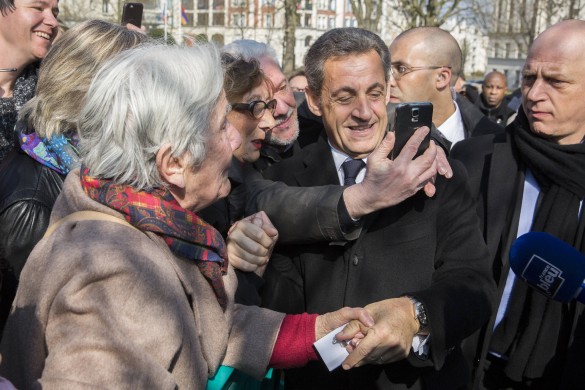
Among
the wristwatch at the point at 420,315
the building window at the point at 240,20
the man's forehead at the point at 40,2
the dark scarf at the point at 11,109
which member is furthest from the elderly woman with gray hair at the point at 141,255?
the building window at the point at 240,20

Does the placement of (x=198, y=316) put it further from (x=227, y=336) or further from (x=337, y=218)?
(x=337, y=218)

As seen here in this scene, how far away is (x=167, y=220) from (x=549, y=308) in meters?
1.87

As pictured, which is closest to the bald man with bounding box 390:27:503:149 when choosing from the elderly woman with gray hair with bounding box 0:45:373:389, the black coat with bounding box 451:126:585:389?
the black coat with bounding box 451:126:585:389

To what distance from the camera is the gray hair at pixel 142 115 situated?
6.67 ft

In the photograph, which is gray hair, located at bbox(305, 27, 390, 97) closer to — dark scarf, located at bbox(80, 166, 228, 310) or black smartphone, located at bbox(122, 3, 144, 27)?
dark scarf, located at bbox(80, 166, 228, 310)

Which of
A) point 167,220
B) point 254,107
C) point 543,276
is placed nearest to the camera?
point 167,220

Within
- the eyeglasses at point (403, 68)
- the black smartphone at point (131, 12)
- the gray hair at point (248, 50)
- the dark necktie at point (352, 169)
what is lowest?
the dark necktie at point (352, 169)

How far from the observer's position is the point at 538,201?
323 centimetres

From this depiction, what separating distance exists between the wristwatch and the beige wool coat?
0.83m

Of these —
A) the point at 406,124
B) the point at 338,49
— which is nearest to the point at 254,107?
the point at 338,49

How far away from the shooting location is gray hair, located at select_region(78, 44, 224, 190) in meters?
2.03

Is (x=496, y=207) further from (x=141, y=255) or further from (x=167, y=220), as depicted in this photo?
(x=141, y=255)

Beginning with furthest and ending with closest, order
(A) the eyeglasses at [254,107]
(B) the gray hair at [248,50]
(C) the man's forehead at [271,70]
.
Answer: (C) the man's forehead at [271,70], (B) the gray hair at [248,50], (A) the eyeglasses at [254,107]

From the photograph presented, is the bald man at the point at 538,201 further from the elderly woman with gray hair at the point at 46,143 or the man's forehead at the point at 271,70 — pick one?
the elderly woman with gray hair at the point at 46,143
